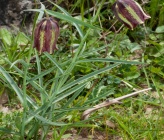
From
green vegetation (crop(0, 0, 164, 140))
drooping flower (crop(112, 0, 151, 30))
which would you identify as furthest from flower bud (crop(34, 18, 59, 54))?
drooping flower (crop(112, 0, 151, 30))

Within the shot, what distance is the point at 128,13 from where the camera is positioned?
135 centimetres

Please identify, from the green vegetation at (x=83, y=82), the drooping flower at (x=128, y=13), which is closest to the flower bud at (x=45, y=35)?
the green vegetation at (x=83, y=82)

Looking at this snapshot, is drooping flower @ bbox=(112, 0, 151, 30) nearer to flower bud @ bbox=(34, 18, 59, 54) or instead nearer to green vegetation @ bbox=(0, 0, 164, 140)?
green vegetation @ bbox=(0, 0, 164, 140)

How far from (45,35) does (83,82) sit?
0.33 meters

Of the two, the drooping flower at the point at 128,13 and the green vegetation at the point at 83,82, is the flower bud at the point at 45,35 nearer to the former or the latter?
the green vegetation at the point at 83,82

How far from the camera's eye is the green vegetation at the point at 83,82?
1.46 meters

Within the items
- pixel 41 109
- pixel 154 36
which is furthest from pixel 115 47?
pixel 41 109

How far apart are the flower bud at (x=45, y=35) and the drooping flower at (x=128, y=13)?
193 millimetres

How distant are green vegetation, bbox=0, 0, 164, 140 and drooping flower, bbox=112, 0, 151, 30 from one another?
2.2 inches

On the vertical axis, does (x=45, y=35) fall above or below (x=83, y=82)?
above

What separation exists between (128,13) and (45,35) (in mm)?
246

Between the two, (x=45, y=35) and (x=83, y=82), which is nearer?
(x=45, y=35)

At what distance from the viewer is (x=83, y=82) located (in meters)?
1.57

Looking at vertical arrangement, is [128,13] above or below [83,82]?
above
